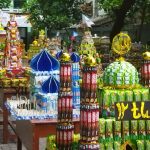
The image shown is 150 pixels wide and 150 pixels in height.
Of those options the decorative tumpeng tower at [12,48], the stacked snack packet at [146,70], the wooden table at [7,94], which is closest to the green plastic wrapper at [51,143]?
the stacked snack packet at [146,70]

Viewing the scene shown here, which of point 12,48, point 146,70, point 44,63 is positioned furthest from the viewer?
point 12,48

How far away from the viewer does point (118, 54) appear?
5.84m

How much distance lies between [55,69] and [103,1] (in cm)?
1571

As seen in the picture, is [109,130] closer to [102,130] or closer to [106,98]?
[102,130]

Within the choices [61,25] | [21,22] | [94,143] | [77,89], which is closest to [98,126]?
[94,143]

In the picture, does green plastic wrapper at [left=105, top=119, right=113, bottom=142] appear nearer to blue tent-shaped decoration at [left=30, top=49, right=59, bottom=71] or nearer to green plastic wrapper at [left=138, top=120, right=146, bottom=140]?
green plastic wrapper at [left=138, top=120, right=146, bottom=140]

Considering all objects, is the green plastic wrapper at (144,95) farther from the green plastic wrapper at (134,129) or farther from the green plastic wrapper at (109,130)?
the green plastic wrapper at (109,130)

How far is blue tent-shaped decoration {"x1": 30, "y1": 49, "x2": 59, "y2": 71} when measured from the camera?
289 inches

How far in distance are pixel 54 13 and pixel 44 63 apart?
54.0ft

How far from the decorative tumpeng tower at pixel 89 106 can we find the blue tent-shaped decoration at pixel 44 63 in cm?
259

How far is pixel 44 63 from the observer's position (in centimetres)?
738

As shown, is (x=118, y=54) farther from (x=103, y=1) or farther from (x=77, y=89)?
(x=103, y=1)

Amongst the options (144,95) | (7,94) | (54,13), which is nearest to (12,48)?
(7,94)

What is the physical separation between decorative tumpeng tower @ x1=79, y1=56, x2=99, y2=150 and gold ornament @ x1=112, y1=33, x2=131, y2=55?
110 centimetres
